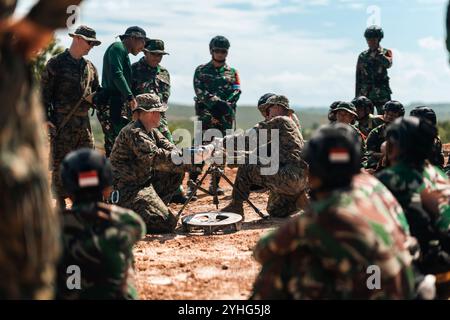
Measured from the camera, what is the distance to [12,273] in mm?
2719

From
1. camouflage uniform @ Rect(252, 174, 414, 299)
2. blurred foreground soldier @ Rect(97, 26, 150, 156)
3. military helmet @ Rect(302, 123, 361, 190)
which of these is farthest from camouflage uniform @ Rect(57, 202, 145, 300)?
blurred foreground soldier @ Rect(97, 26, 150, 156)

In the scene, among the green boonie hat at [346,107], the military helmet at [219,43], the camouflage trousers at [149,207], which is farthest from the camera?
the military helmet at [219,43]

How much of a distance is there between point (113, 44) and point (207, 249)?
3292 mm

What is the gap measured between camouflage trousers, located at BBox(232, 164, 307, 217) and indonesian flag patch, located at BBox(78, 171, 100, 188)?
181 inches

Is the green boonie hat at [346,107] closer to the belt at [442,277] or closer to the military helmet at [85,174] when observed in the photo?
the belt at [442,277]

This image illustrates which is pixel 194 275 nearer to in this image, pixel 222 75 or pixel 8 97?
pixel 8 97

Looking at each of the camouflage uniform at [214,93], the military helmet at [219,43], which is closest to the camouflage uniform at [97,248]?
the camouflage uniform at [214,93]

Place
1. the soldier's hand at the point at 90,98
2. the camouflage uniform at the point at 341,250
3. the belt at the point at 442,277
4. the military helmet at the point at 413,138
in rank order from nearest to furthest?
the camouflage uniform at the point at 341,250 → the military helmet at the point at 413,138 → the belt at the point at 442,277 → the soldier's hand at the point at 90,98

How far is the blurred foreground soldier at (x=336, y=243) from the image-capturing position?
3.17 m

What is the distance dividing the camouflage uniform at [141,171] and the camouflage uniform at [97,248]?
372 centimetres

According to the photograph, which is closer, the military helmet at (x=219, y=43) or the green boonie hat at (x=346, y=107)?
the green boonie hat at (x=346, y=107)

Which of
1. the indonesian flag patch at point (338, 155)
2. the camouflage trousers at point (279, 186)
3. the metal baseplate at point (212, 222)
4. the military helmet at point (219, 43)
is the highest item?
the military helmet at point (219, 43)

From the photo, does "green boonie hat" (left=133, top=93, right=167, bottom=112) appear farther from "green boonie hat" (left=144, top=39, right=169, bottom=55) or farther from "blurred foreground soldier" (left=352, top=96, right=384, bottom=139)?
"blurred foreground soldier" (left=352, top=96, right=384, bottom=139)
